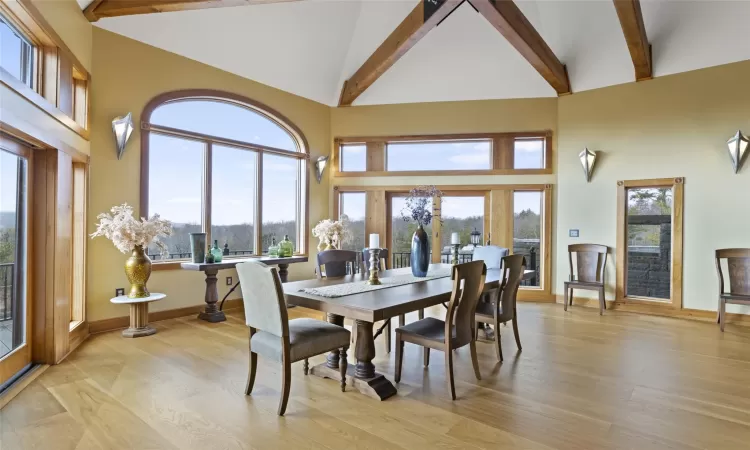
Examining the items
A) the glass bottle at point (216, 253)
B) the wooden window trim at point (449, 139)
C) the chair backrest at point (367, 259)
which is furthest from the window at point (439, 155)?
the glass bottle at point (216, 253)

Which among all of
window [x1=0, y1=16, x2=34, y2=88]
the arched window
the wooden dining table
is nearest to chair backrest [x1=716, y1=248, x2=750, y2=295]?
the wooden dining table

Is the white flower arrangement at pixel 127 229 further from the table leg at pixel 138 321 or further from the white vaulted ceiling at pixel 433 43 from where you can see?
the white vaulted ceiling at pixel 433 43

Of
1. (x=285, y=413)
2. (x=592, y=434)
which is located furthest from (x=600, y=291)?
(x=285, y=413)

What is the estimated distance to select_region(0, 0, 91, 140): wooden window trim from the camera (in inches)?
113

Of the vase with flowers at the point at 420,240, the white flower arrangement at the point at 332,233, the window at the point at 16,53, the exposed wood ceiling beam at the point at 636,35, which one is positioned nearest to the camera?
the window at the point at 16,53

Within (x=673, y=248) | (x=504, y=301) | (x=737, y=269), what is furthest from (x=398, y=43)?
(x=737, y=269)

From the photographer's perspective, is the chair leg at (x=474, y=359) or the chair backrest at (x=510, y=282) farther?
the chair backrest at (x=510, y=282)

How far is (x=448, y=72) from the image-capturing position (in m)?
6.57

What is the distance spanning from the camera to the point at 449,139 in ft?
22.1

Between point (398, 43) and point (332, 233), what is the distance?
2843mm

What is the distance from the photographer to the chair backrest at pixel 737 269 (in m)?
4.93

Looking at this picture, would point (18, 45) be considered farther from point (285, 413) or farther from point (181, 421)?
point (285, 413)

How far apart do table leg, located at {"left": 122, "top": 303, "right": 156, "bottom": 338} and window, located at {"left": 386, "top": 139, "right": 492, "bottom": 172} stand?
4.11 m

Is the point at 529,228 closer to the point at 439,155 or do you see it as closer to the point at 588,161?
the point at 588,161
